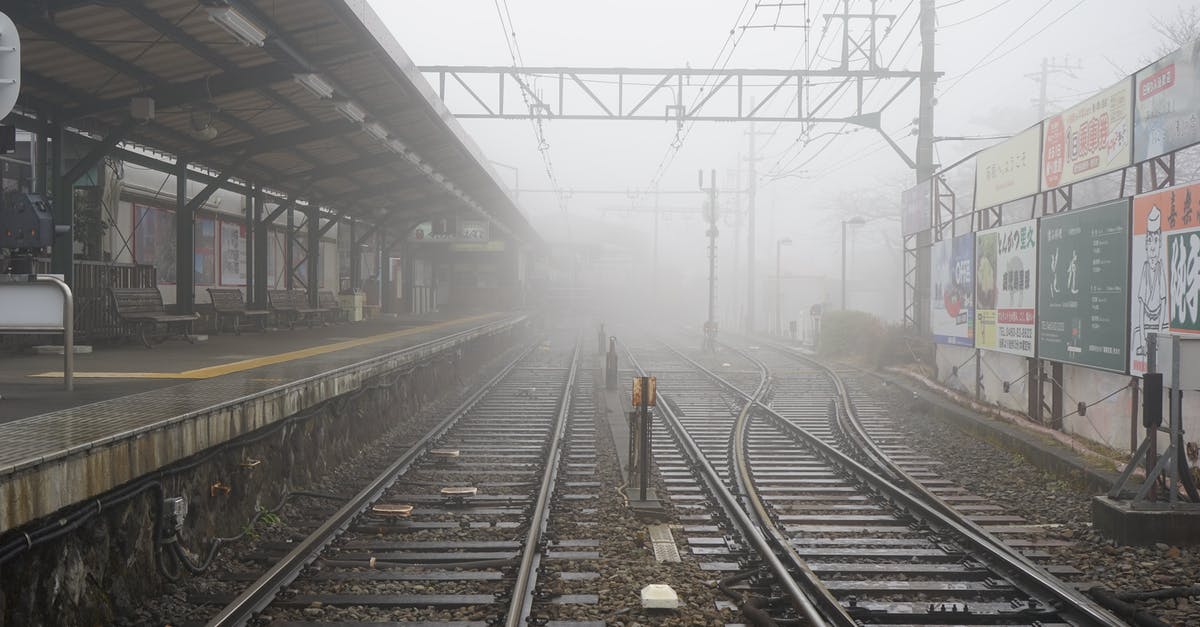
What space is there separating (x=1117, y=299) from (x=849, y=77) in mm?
9375

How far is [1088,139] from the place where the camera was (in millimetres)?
10961

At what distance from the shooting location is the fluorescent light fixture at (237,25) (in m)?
8.31

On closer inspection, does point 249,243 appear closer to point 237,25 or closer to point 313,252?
point 313,252

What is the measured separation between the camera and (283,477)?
801cm

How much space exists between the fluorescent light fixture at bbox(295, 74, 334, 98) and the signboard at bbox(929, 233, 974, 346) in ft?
32.2

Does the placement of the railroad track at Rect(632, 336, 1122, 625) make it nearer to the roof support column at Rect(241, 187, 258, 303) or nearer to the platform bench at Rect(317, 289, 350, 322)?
the roof support column at Rect(241, 187, 258, 303)

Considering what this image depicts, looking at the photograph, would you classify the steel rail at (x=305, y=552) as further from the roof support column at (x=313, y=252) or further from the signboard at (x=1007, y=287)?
the roof support column at (x=313, y=252)

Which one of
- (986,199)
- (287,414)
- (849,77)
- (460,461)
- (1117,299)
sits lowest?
(460,461)

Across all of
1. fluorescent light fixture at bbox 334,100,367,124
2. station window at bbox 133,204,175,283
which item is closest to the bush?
fluorescent light fixture at bbox 334,100,367,124

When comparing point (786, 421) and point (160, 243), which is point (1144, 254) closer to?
point (786, 421)

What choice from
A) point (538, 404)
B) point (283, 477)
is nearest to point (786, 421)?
point (538, 404)

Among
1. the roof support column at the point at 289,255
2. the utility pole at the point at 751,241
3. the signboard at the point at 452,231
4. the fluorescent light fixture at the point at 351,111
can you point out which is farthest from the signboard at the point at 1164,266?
the utility pole at the point at 751,241

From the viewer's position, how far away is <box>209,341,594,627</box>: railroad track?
520 centimetres

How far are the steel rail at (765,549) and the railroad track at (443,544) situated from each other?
1.19 metres
